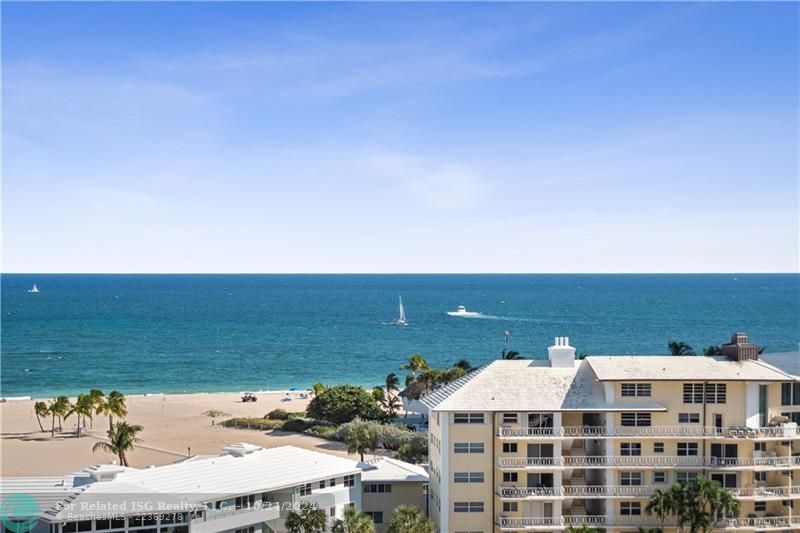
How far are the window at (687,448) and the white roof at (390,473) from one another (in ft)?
→ 53.0

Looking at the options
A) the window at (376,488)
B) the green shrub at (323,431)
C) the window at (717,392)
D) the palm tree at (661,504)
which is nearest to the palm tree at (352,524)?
the window at (376,488)

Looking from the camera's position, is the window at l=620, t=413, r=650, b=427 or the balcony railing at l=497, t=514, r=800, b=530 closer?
the balcony railing at l=497, t=514, r=800, b=530

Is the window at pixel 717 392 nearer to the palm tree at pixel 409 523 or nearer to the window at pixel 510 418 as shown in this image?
the window at pixel 510 418

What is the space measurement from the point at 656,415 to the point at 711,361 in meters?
5.44

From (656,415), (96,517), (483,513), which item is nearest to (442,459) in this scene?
(483,513)

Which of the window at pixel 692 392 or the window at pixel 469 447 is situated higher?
the window at pixel 692 392

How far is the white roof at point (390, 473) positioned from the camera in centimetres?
5406

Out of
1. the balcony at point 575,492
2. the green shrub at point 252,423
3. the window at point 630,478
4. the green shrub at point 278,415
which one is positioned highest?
the window at point 630,478

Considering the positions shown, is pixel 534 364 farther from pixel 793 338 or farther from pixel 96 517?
pixel 793 338

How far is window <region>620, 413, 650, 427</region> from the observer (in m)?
50.4

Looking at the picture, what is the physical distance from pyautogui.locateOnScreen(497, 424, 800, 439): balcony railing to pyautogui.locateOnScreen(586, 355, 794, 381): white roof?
9.94ft

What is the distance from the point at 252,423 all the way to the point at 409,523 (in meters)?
51.3

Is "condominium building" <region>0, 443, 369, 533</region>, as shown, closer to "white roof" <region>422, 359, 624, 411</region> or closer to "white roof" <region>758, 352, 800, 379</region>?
"white roof" <region>422, 359, 624, 411</region>

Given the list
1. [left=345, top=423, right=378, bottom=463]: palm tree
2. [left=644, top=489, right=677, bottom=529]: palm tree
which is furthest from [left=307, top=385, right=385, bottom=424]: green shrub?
[left=644, top=489, right=677, bottom=529]: palm tree
